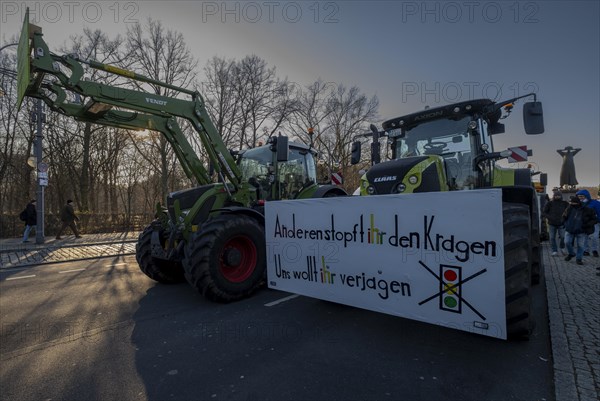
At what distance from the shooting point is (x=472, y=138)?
4.86 metres

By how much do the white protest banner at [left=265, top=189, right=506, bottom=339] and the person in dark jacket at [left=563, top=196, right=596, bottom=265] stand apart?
6960mm

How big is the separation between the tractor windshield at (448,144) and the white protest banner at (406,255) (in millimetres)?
2045

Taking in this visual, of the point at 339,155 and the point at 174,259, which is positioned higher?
the point at 339,155

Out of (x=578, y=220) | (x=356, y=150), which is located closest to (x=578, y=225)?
(x=578, y=220)

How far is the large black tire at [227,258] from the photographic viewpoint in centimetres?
456

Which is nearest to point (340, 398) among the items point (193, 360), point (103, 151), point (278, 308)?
point (193, 360)

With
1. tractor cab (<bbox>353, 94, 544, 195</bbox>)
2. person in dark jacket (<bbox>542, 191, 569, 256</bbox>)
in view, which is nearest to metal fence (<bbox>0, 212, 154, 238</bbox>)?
tractor cab (<bbox>353, 94, 544, 195</bbox>)

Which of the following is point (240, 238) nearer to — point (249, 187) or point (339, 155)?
point (249, 187)

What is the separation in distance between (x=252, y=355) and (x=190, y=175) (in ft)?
15.6

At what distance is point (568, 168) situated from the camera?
51.9ft

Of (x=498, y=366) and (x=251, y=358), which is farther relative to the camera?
(x=251, y=358)

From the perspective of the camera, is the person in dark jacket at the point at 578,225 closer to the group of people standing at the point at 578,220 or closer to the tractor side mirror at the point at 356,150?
the group of people standing at the point at 578,220

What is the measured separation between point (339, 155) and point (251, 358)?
32.5m

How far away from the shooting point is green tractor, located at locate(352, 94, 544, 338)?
4227mm
